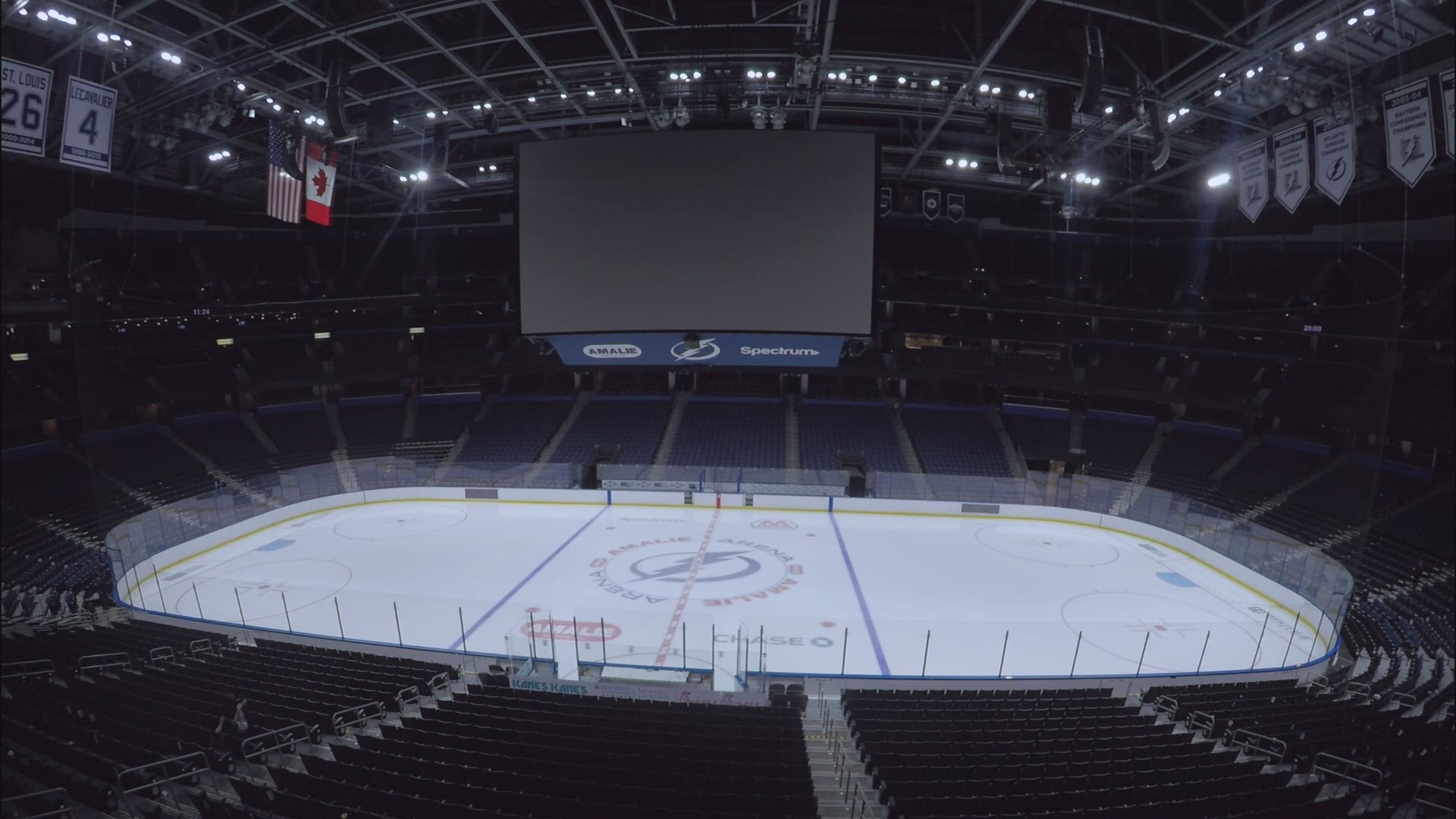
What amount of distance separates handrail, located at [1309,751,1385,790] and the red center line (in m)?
7.41

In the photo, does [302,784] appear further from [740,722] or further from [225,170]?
[225,170]

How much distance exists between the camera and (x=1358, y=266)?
21.9 metres

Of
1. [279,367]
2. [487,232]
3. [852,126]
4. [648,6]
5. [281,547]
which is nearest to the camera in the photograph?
[648,6]

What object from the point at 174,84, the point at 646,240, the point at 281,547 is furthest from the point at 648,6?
the point at 281,547

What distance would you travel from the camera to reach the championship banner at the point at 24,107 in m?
8.23

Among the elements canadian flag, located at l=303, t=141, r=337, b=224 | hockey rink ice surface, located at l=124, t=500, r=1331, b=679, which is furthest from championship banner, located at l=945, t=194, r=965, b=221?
canadian flag, located at l=303, t=141, r=337, b=224

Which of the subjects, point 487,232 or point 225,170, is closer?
point 225,170

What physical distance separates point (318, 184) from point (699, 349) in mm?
10171

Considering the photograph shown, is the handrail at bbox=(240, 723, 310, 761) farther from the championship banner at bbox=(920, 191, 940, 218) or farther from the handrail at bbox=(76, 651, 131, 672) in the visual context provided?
the championship banner at bbox=(920, 191, 940, 218)

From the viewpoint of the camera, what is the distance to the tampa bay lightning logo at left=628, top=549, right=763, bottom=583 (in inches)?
640

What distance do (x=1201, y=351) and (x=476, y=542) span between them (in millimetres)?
29591

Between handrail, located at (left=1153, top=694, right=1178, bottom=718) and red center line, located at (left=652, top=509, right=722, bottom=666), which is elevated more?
handrail, located at (left=1153, top=694, right=1178, bottom=718)

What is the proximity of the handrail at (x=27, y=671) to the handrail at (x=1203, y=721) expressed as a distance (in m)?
14.6

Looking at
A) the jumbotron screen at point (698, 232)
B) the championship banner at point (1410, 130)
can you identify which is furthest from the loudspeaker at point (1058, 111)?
the championship banner at point (1410, 130)
